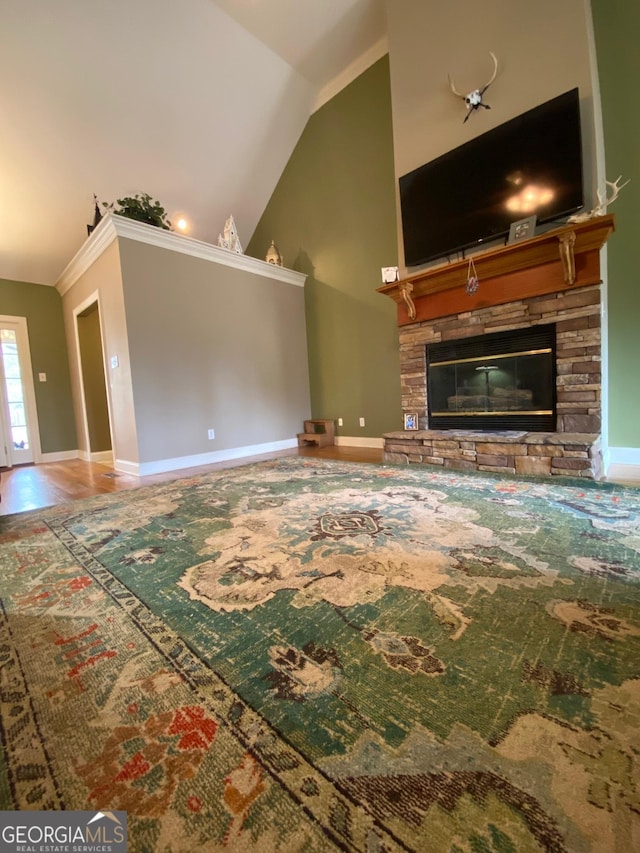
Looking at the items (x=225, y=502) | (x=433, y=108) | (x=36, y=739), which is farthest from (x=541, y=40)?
(x=36, y=739)

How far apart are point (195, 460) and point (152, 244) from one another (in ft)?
7.42

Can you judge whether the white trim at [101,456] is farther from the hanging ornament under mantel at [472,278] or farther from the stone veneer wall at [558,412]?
the hanging ornament under mantel at [472,278]

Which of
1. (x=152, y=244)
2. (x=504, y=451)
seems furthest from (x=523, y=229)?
(x=152, y=244)

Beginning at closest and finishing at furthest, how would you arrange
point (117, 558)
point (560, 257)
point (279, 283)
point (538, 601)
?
point (538, 601)
point (117, 558)
point (560, 257)
point (279, 283)

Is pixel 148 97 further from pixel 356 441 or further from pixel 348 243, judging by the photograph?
pixel 356 441

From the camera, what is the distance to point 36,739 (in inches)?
26.6

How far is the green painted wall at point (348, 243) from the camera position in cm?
397

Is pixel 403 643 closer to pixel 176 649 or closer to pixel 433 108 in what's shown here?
pixel 176 649

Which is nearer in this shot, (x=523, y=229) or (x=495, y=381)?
(x=523, y=229)

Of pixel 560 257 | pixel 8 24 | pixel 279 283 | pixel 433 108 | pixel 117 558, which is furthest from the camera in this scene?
pixel 279 283

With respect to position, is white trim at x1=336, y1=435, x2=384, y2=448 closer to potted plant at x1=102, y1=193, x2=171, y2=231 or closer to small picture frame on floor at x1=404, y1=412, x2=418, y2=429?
small picture frame on floor at x1=404, y1=412, x2=418, y2=429

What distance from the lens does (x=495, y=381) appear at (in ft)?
9.77

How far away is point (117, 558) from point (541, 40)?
425 centimetres

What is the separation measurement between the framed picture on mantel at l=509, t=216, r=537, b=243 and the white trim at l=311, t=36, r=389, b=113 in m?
2.67
